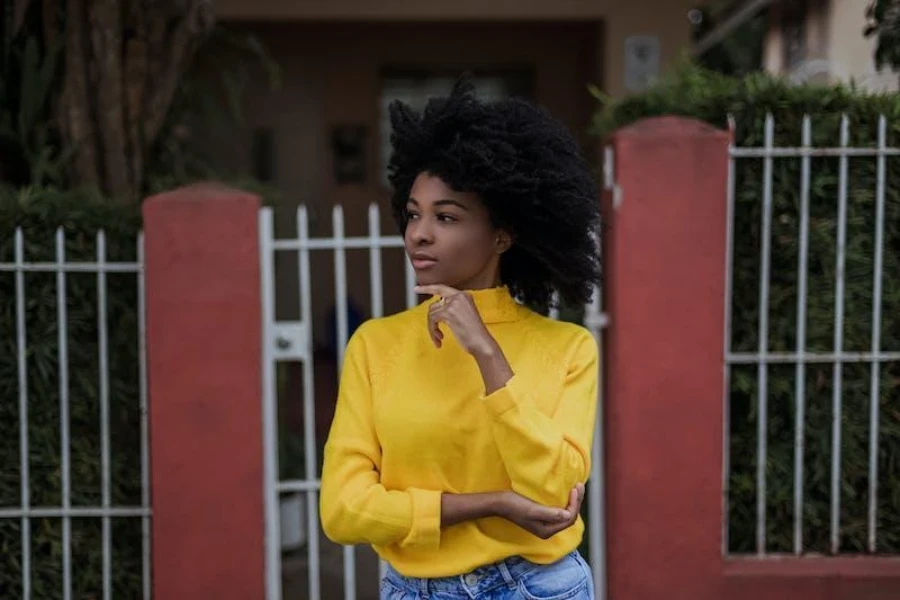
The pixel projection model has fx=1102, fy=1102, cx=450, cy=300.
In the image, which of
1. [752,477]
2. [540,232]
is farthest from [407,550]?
[752,477]

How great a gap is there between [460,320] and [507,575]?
0.49 meters

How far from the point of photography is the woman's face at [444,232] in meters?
2.07

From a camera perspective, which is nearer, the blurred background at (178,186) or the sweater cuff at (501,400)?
the sweater cuff at (501,400)

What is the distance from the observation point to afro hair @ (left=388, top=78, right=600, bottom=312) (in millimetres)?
2055

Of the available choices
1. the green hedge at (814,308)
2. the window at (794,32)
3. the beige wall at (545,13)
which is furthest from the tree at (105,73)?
the window at (794,32)

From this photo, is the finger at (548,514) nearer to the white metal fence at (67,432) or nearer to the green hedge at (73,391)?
the white metal fence at (67,432)

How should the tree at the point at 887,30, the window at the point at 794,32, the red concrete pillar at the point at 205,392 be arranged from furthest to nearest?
the window at the point at 794,32, the tree at the point at 887,30, the red concrete pillar at the point at 205,392

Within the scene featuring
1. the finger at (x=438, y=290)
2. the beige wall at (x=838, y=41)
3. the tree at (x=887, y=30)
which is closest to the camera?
the finger at (x=438, y=290)

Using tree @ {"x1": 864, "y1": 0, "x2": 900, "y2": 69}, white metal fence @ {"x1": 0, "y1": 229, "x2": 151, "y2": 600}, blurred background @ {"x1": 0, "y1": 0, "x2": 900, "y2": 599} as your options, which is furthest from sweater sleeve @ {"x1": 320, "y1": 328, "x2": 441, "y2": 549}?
Answer: tree @ {"x1": 864, "y1": 0, "x2": 900, "y2": 69}

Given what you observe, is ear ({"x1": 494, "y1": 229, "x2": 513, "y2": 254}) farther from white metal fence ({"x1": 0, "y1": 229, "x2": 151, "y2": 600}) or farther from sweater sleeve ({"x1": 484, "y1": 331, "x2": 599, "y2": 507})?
white metal fence ({"x1": 0, "y1": 229, "x2": 151, "y2": 600})

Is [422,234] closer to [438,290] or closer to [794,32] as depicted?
[438,290]

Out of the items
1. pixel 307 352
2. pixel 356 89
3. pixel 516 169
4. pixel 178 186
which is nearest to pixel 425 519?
pixel 516 169

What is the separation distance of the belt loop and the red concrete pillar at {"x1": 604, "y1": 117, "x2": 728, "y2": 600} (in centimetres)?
185

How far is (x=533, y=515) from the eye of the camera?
1.94 meters
